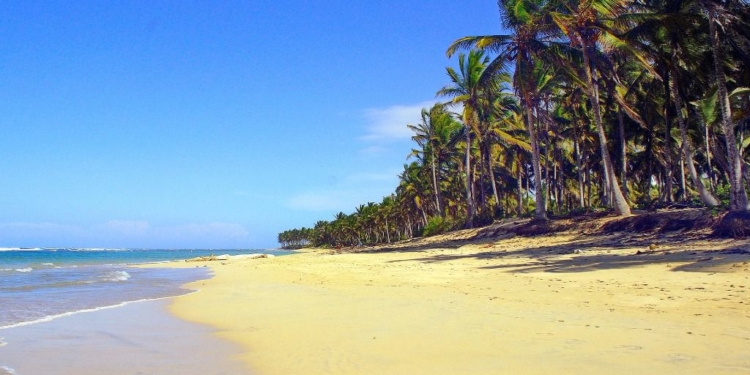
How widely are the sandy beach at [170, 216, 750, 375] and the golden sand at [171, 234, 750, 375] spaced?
0.02 m

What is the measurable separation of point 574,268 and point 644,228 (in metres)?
8.59

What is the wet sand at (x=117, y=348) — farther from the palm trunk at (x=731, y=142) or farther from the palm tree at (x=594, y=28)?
the palm tree at (x=594, y=28)

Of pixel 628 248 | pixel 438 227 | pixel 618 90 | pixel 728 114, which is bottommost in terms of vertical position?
pixel 628 248

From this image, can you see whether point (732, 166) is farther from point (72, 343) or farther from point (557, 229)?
point (72, 343)

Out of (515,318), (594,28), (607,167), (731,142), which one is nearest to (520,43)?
(594,28)

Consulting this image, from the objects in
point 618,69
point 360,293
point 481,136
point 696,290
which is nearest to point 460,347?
point 696,290

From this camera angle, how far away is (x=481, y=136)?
42062 mm

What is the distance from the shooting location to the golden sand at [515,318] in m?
5.20

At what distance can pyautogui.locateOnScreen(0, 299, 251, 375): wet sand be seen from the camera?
5.69 meters

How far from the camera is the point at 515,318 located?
297 inches

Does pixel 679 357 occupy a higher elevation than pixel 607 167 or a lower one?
lower

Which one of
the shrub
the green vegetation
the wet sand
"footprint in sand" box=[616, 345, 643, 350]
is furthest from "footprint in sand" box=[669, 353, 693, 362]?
the shrub

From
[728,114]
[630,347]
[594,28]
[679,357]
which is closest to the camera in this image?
[679,357]

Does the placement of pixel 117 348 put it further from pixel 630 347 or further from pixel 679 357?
pixel 679 357
